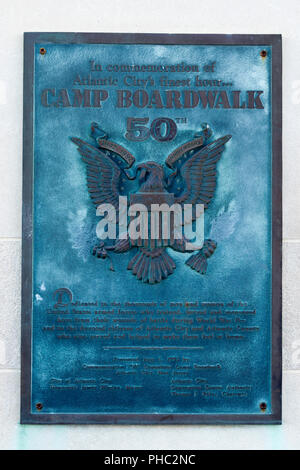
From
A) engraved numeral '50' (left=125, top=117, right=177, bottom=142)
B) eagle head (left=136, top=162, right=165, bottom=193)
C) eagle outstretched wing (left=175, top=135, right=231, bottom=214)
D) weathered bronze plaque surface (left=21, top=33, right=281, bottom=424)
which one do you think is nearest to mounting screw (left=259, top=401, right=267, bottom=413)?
weathered bronze plaque surface (left=21, top=33, right=281, bottom=424)

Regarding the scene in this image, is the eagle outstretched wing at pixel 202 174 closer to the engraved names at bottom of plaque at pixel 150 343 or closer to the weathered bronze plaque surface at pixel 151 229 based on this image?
the weathered bronze plaque surface at pixel 151 229

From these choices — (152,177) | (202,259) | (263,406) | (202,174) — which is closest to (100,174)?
(152,177)

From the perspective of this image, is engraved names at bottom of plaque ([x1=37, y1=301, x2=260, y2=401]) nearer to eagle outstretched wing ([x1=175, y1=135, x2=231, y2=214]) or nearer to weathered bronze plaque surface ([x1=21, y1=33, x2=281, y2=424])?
weathered bronze plaque surface ([x1=21, y1=33, x2=281, y2=424])

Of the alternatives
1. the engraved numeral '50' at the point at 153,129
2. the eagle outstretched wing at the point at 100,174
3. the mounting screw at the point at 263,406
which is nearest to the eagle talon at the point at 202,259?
the eagle outstretched wing at the point at 100,174

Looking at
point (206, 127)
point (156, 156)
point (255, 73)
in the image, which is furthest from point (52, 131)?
point (255, 73)

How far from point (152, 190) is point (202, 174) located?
308 millimetres

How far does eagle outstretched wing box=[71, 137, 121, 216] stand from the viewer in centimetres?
334

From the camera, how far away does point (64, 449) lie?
3357 millimetres

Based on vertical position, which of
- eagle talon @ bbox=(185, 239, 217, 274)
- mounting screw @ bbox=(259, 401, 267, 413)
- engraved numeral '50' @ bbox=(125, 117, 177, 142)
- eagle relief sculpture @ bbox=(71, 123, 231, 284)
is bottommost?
mounting screw @ bbox=(259, 401, 267, 413)

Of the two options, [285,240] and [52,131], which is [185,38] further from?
[285,240]

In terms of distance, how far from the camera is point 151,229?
3.34 metres

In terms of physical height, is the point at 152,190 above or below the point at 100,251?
above

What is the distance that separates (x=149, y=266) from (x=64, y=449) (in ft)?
3.87

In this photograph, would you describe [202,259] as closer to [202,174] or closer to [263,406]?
[202,174]
